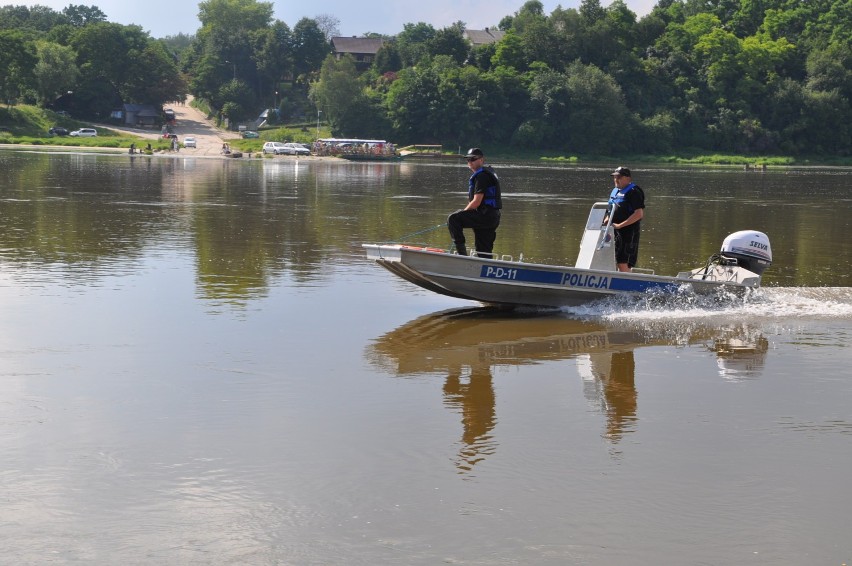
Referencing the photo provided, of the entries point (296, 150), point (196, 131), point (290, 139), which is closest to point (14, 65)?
point (196, 131)

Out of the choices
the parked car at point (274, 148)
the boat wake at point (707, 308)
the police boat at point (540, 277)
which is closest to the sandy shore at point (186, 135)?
the parked car at point (274, 148)

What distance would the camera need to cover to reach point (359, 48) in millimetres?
175250

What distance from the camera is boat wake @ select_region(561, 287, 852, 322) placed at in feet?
48.2

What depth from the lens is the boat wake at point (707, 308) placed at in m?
14.7

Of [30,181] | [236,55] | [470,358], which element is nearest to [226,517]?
[470,358]

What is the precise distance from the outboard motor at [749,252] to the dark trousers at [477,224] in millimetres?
3403

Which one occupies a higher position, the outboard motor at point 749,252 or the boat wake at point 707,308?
the outboard motor at point 749,252

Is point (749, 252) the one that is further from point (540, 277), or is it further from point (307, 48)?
point (307, 48)

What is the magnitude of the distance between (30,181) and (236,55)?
386 feet

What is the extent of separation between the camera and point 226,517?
7129 millimetres

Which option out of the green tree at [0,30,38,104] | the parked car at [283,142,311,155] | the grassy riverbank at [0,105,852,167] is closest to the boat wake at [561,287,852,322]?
the parked car at [283,142,311,155]

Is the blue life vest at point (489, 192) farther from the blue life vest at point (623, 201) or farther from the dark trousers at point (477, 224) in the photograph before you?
the blue life vest at point (623, 201)

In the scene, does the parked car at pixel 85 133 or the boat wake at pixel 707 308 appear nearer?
the boat wake at pixel 707 308

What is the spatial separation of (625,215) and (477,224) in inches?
79.5
